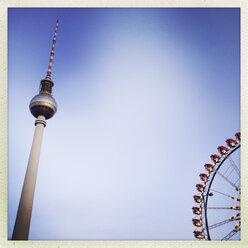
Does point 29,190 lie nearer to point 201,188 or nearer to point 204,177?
point 201,188

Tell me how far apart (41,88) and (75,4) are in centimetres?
1275

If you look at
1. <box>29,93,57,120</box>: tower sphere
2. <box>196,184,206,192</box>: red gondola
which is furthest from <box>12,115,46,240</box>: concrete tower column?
<box>196,184,206,192</box>: red gondola

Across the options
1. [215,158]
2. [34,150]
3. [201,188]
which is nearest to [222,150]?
[215,158]

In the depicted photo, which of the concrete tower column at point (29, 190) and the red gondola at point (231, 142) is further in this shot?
the concrete tower column at point (29, 190)

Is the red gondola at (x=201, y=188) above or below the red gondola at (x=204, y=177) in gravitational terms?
below

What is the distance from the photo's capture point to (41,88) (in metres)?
17.0

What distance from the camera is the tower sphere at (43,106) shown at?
51.4 feet

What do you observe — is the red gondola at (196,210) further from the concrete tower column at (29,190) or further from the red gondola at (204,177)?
the concrete tower column at (29,190)

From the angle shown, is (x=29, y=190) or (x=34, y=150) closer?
(x=29, y=190)

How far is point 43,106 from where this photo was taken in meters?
15.6

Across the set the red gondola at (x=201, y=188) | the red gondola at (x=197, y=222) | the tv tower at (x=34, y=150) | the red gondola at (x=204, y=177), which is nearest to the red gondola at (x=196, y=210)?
the red gondola at (x=197, y=222)

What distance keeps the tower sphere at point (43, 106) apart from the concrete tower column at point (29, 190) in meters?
0.41

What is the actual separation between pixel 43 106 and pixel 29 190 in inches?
204
